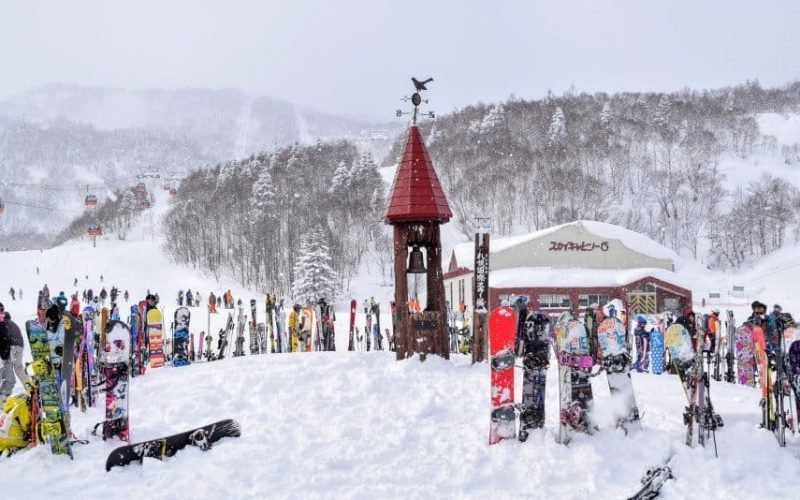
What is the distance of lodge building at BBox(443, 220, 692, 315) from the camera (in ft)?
111

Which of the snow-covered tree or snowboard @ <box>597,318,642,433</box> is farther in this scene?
the snow-covered tree

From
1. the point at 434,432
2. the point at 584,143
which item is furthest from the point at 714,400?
the point at 584,143

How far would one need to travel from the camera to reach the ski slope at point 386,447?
Answer: 5.31 m

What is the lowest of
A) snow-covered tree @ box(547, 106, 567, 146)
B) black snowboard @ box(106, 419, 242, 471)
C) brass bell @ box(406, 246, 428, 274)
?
black snowboard @ box(106, 419, 242, 471)

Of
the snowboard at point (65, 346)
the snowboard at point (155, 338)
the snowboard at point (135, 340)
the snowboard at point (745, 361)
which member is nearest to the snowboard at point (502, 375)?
the snowboard at point (65, 346)

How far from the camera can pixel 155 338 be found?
11.2 metres

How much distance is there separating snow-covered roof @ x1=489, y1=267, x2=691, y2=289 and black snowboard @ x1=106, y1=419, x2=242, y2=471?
28148 mm

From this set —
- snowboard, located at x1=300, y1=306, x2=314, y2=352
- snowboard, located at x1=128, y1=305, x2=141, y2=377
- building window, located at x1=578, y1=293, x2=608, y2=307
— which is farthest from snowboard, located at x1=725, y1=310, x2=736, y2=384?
building window, located at x1=578, y1=293, x2=608, y2=307

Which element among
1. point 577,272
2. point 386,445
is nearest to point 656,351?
point 386,445

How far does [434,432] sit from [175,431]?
288 centimetres

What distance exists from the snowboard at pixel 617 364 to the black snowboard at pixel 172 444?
4079mm

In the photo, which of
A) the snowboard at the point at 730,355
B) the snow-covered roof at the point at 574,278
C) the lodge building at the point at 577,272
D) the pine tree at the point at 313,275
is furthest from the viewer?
the pine tree at the point at 313,275

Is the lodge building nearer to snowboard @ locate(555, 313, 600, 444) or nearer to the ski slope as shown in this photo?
the ski slope

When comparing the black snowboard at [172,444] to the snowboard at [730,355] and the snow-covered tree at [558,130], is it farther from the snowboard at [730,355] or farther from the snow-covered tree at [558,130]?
the snow-covered tree at [558,130]
